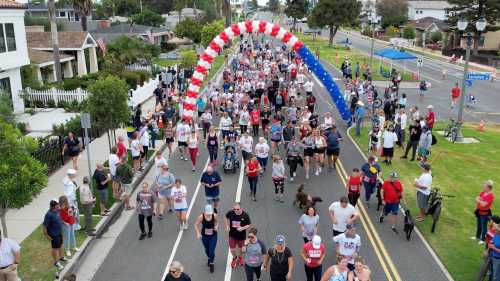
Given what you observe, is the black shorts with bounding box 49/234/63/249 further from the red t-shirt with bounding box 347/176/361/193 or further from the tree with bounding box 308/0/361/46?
the tree with bounding box 308/0/361/46

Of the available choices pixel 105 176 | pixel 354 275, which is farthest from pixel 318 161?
pixel 354 275

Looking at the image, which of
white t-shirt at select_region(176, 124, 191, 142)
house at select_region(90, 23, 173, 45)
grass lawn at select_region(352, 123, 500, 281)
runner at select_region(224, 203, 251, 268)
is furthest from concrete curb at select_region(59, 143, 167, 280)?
house at select_region(90, 23, 173, 45)

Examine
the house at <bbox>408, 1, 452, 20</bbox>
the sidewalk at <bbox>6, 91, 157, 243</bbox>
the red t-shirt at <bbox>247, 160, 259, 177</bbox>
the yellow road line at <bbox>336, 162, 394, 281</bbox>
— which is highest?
the house at <bbox>408, 1, 452, 20</bbox>

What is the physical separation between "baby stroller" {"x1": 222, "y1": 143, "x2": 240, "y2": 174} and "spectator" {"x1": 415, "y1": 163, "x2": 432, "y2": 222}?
21.3 ft

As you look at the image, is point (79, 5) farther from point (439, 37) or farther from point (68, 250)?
point (439, 37)

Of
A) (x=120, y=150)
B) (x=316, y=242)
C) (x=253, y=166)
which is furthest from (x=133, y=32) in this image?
(x=316, y=242)

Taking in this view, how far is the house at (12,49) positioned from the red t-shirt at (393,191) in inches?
860

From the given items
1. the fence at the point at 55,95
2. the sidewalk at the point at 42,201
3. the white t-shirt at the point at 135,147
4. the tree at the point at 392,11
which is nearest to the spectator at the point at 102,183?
the sidewalk at the point at 42,201

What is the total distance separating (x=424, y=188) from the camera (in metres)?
12.7

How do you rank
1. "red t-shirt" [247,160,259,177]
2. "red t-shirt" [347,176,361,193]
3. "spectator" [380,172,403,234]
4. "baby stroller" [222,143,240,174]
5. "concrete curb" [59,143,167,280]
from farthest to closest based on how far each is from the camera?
"baby stroller" [222,143,240,174] → "red t-shirt" [247,160,259,177] → "red t-shirt" [347,176,361,193] → "spectator" [380,172,403,234] → "concrete curb" [59,143,167,280]

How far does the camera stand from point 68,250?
11055 mm

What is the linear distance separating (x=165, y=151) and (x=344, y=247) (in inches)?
Result: 495

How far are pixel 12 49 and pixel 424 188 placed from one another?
2413 centimetres

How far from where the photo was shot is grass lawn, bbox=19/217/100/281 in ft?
33.8
